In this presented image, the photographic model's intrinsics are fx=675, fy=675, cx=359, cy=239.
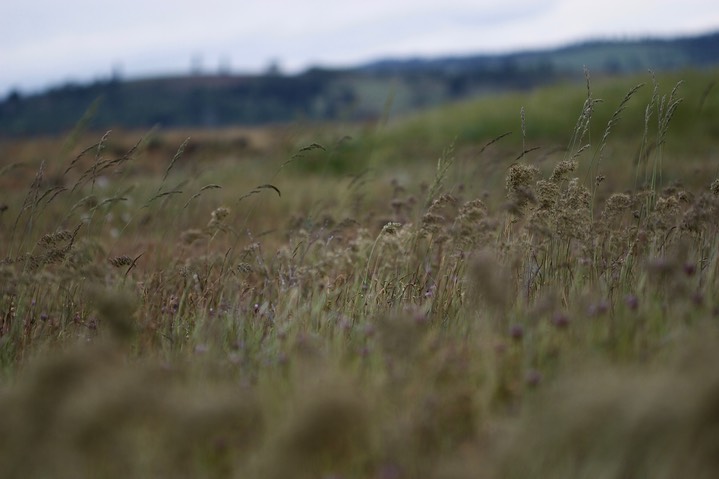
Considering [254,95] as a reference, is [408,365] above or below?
below

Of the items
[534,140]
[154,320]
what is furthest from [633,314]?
[534,140]

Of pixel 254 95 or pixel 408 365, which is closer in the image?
pixel 408 365

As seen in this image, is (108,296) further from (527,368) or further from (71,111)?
(71,111)

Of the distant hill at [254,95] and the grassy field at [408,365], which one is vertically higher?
the distant hill at [254,95]

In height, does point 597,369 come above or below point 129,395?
below

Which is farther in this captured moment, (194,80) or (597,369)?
(194,80)

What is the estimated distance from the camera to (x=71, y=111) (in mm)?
99062

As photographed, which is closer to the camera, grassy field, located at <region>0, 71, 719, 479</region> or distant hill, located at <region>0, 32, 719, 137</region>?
grassy field, located at <region>0, 71, 719, 479</region>

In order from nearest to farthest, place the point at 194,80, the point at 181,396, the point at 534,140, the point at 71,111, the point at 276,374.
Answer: the point at 181,396 < the point at 276,374 < the point at 534,140 < the point at 71,111 < the point at 194,80

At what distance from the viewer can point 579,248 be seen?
3.47m

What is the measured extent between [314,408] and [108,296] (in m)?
0.88

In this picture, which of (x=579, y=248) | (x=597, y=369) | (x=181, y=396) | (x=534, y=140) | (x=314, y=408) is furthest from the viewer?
(x=534, y=140)

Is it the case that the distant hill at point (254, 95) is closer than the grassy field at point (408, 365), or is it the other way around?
the grassy field at point (408, 365)

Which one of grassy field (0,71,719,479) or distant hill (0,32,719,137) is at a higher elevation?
distant hill (0,32,719,137)
